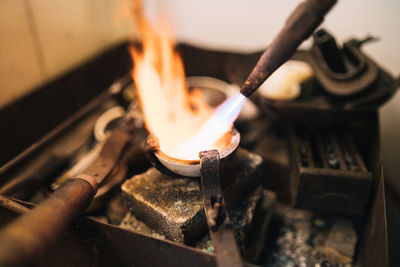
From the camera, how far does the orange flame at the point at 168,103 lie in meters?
1.48

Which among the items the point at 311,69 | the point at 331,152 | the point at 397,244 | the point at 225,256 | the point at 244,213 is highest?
the point at 311,69

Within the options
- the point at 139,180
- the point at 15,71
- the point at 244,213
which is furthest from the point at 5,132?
the point at 244,213

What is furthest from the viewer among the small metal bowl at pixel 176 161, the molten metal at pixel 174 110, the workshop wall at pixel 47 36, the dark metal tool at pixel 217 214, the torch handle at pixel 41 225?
the workshop wall at pixel 47 36

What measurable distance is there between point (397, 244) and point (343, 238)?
0.81 m

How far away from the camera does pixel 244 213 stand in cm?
156

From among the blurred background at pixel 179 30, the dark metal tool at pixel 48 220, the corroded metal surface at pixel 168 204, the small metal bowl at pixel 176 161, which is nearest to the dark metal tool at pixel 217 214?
the small metal bowl at pixel 176 161

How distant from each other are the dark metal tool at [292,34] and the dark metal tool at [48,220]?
2.54ft

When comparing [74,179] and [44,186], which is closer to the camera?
[74,179]

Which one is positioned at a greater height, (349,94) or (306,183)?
(349,94)

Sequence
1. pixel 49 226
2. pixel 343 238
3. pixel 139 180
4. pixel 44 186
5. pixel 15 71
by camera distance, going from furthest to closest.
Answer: pixel 15 71, pixel 44 186, pixel 343 238, pixel 139 180, pixel 49 226

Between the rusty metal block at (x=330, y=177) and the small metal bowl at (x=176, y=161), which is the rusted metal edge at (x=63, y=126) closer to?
the small metal bowl at (x=176, y=161)

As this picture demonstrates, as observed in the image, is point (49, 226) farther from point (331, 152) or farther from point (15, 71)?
point (15, 71)

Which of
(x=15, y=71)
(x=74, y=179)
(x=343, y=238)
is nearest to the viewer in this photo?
(x=74, y=179)

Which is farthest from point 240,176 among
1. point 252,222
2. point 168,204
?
point 168,204
